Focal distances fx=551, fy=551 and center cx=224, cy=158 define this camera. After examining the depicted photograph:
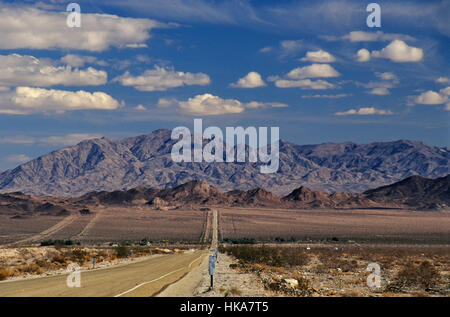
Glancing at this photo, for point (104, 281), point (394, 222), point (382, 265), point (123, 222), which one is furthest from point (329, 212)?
point (104, 281)

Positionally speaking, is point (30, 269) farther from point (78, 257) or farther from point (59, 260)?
point (78, 257)

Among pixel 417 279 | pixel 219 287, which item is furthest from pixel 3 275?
pixel 417 279

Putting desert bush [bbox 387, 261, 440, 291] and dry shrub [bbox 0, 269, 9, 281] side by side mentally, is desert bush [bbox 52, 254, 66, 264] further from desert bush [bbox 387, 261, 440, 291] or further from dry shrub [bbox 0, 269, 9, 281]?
desert bush [bbox 387, 261, 440, 291]

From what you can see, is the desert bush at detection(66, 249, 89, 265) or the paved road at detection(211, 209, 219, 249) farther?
the paved road at detection(211, 209, 219, 249)

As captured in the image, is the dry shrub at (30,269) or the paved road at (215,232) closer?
the dry shrub at (30,269)

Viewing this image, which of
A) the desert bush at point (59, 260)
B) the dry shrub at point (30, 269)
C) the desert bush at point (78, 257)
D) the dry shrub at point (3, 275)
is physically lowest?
the desert bush at point (78, 257)

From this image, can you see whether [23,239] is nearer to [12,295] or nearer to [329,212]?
[12,295]

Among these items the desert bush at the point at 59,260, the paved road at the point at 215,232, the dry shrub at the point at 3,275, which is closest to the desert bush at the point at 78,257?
the desert bush at the point at 59,260

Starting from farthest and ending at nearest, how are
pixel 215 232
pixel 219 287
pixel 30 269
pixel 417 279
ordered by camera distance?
pixel 215 232 → pixel 30 269 → pixel 417 279 → pixel 219 287

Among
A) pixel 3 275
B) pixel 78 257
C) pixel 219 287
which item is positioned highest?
pixel 219 287

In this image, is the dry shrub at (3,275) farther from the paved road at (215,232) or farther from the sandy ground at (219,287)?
the paved road at (215,232)

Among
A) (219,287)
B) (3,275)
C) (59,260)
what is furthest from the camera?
(59,260)

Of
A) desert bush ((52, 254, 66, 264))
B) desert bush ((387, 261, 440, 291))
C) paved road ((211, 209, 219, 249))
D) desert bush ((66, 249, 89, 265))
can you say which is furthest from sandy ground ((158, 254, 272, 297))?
paved road ((211, 209, 219, 249))
